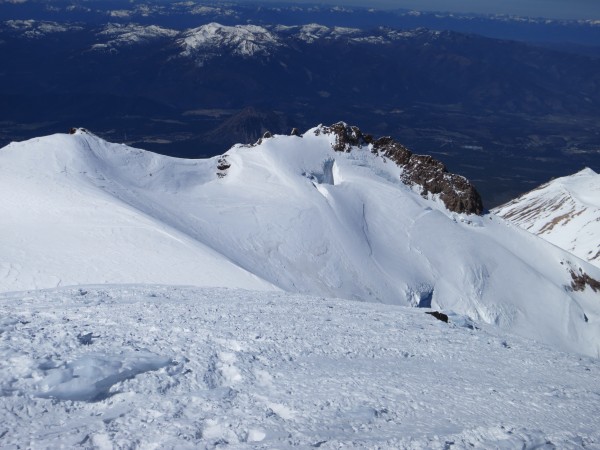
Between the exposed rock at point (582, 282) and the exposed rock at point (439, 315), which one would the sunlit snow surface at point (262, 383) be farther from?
the exposed rock at point (582, 282)

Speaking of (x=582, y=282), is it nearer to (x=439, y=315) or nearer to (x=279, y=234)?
(x=279, y=234)

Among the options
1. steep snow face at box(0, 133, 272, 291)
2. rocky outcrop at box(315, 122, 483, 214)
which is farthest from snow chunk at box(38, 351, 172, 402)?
rocky outcrop at box(315, 122, 483, 214)

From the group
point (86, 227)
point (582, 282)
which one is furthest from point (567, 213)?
point (86, 227)

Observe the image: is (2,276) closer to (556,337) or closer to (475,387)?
(475,387)

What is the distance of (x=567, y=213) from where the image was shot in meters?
106

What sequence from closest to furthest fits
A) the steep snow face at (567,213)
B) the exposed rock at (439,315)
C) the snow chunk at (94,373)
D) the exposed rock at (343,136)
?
the snow chunk at (94,373), the exposed rock at (439,315), the exposed rock at (343,136), the steep snow face at (567,213)

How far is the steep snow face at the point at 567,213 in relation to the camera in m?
89.8

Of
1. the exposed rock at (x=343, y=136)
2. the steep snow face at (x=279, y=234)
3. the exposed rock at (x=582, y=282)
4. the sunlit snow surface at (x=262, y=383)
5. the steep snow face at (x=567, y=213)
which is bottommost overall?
the steep snow face at (x=567, y=213)

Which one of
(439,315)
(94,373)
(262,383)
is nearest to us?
(94,373)

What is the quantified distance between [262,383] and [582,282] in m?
52.0

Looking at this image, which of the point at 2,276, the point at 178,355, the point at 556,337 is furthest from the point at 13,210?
the point at 556,337

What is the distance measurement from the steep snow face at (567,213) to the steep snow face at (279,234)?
36941 mm

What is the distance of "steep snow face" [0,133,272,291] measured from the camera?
3020 cm

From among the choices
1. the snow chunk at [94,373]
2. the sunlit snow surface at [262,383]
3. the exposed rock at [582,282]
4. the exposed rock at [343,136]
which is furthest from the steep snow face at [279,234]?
the snow chunk at [94,373]
